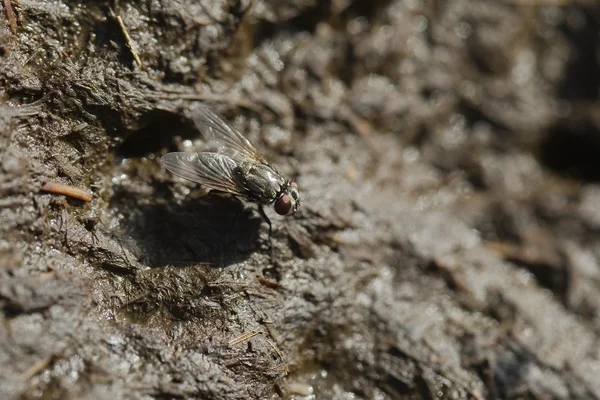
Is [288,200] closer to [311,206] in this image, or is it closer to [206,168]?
[311,206]

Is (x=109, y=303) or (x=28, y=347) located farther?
(x=109, y=303)

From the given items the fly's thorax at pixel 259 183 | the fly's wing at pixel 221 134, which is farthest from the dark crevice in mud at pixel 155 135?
the fly's thorax at pixel 259 183

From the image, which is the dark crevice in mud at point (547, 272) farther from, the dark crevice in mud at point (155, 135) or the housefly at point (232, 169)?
the dark crevice in mud at point (155, 135)

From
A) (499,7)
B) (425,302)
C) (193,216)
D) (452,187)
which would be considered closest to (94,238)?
(193,216)

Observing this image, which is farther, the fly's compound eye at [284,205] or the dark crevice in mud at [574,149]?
Result: the dark crevice in mud at [574,149]

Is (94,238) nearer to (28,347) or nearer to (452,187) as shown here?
(28,347)

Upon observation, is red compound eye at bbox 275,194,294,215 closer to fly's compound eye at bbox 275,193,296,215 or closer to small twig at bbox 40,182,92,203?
fly's compound eye at bbox 275,193,296,215

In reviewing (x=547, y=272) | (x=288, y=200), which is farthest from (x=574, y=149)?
(x=288, y=200)
